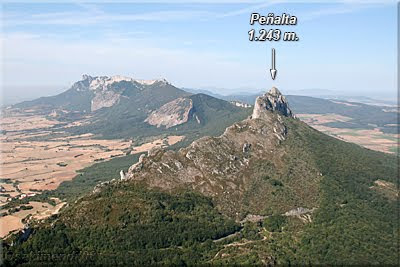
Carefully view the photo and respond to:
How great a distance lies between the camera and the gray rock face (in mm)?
126375

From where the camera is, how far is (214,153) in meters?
108

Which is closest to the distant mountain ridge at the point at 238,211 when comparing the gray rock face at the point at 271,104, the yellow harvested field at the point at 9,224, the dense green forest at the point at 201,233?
the dense green forest at the point at 201,233

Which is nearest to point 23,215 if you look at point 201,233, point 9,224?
point 9,224

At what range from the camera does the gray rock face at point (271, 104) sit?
126375mm

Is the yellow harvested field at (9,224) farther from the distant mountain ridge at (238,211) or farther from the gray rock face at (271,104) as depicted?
the gray rock face at (271,104)

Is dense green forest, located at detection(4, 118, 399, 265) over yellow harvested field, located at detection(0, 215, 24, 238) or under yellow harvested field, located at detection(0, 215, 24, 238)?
over

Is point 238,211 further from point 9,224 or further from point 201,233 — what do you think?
point 9,224

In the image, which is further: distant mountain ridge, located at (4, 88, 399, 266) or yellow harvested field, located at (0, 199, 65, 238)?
yellow harvested field, located at (0, 199, 65, 238)

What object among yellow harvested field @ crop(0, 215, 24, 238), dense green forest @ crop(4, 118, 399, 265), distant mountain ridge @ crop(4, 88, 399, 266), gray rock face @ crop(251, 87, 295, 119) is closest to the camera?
dense green forest @ crop(4, 118, 399, 265)

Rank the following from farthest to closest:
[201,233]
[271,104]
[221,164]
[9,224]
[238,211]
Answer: [271,104] → [9,224] → [221,164] → [238,211] → [201,233]

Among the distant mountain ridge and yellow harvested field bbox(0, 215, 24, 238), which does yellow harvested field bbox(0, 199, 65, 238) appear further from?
the distant mountain ridge

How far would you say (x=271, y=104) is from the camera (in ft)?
431

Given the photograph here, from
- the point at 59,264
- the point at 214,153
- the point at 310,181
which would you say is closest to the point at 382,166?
the point at 310,181

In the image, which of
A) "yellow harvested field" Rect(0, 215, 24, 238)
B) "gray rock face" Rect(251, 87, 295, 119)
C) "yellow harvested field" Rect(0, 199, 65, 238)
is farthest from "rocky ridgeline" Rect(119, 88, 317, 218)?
"yellow harvested field" Rect(0, 215, 24, 238)
